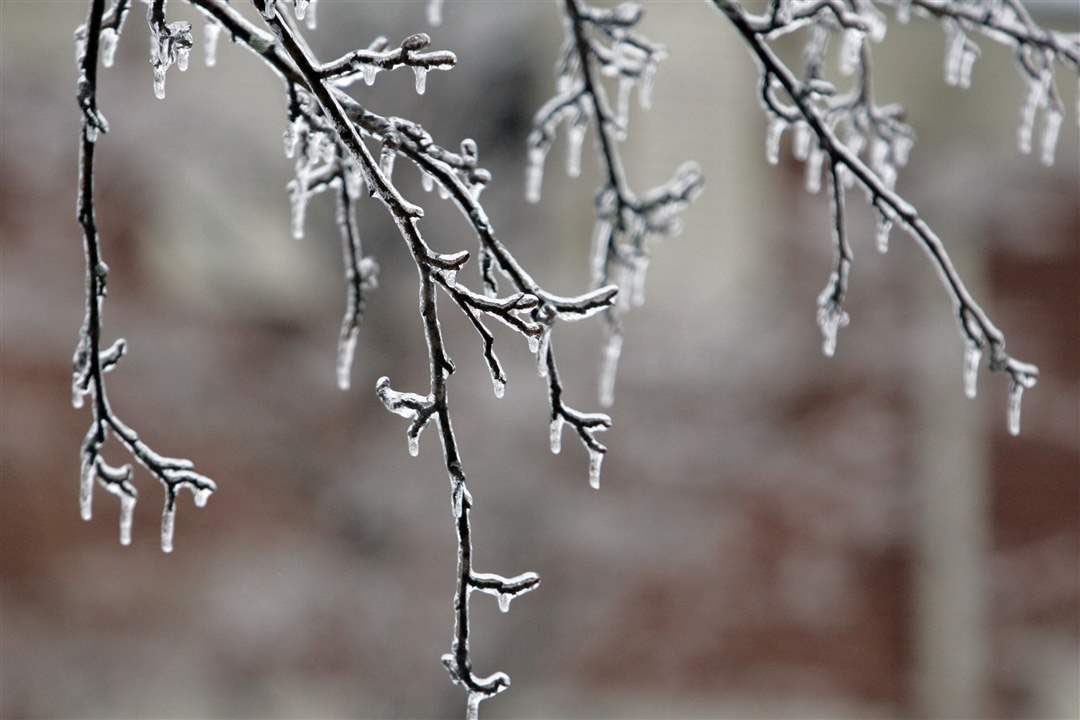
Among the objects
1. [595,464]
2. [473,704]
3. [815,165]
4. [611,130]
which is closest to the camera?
[473,704]

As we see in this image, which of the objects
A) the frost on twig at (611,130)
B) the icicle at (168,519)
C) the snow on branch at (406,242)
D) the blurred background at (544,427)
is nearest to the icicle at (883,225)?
the frost on twig at (611,130)

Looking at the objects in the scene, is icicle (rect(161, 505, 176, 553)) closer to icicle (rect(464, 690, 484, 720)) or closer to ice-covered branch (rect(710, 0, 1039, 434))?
icicle (rect(464, 690, 484, 720))

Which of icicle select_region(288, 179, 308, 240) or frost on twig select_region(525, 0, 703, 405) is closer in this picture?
icicle select_region(288, 179, 308, 240)

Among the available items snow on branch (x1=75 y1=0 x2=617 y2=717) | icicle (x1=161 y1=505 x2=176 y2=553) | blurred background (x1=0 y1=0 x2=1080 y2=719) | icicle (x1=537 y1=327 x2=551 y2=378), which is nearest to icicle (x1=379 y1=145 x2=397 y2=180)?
snow on branch (x1=75 y1=0 x2=617 y2=717)

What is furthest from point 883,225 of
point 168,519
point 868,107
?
point 168,519

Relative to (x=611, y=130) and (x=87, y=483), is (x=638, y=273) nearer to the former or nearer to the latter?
(x=611, y=130)

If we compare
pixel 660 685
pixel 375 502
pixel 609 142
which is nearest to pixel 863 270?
pixel 660 685
